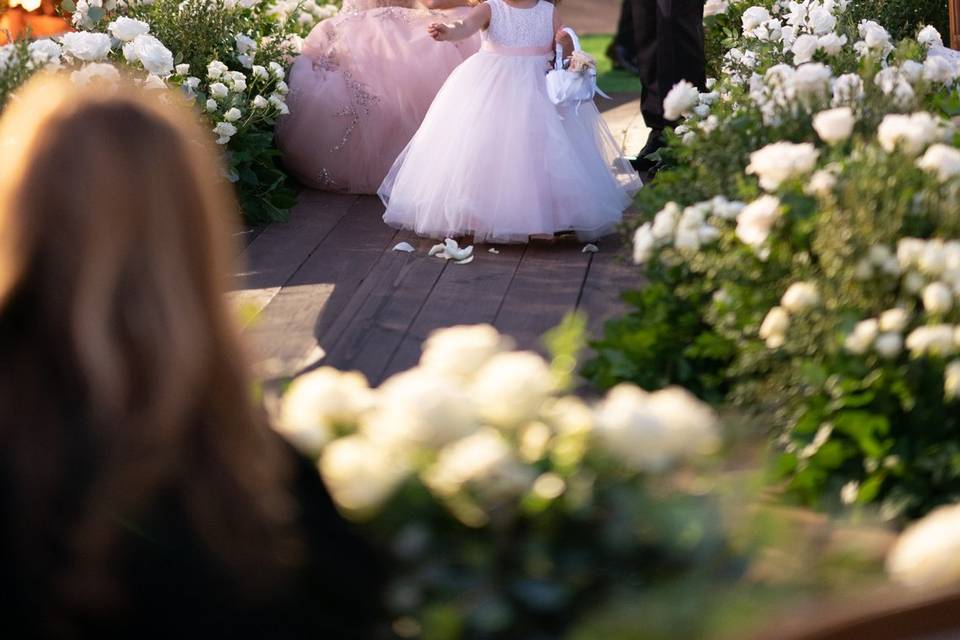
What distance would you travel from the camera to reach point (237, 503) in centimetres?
142

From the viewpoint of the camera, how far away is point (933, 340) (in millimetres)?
2545

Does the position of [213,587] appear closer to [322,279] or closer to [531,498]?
[531,498]

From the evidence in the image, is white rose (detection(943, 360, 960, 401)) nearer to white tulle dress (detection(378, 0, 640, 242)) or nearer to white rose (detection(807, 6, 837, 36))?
white rose (detection(807, 6, 837, 36))

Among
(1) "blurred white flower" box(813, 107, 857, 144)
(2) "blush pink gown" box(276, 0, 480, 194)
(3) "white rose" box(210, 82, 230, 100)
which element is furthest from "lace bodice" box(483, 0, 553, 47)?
(1) "blurred white flower" box(813, 107, 857, 144)

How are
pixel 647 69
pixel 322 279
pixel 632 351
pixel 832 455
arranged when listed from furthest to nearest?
pixel 647 69 → pixel 322 279 → pixel 632 351 → pixel 832 455

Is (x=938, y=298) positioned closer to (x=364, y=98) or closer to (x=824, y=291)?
(x=824, y=291)

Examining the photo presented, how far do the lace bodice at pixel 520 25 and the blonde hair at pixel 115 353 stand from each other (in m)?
4.10

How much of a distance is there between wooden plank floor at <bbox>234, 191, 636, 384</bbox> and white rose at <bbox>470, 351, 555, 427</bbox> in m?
1.97

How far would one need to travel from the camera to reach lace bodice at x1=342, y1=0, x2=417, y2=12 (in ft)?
21.2

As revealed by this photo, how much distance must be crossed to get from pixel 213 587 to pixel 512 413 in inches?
16.4

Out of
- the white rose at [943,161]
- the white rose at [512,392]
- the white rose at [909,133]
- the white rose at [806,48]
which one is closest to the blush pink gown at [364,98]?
the white rose at [806,48]

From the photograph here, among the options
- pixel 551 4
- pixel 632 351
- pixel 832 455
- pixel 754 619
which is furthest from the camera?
pixel 551 4

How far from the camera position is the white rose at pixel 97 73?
4.65 m

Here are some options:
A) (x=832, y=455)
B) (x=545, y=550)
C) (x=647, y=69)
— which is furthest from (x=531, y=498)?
(x=647, y=69)
